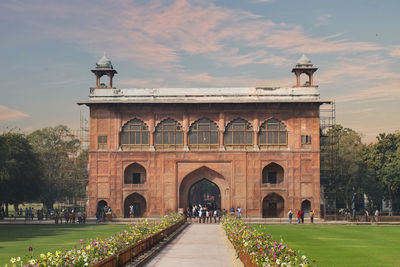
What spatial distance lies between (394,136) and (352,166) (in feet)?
17.5

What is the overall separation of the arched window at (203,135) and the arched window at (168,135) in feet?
3.09

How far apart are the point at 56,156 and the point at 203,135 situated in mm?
30274

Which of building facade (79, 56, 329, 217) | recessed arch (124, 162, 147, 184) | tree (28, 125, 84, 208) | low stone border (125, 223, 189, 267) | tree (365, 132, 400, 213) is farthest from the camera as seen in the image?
tree (28, 125, 84, 208)

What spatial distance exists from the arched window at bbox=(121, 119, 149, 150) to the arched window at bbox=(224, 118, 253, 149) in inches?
266

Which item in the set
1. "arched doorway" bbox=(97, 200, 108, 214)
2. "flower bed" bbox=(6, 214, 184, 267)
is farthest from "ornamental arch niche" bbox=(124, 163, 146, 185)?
"flower bed" bbox=(6, 214, 184, 267)

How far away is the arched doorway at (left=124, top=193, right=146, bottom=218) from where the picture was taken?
48438 mm

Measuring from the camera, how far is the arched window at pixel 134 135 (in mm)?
48219

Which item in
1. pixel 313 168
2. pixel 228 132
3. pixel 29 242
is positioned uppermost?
pixel 228 132

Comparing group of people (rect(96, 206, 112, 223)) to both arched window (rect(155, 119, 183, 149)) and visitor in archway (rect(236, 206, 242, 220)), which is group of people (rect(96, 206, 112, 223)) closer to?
arched window (rect(155, 119, 183, 149))

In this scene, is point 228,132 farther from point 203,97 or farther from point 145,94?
point 145,94

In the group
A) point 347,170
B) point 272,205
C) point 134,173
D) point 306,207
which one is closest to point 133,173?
point 134,173

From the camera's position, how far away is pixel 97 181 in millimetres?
47875

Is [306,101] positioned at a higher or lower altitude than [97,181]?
higher

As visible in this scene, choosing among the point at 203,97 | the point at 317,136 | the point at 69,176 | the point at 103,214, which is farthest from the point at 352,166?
the point at 69,176
